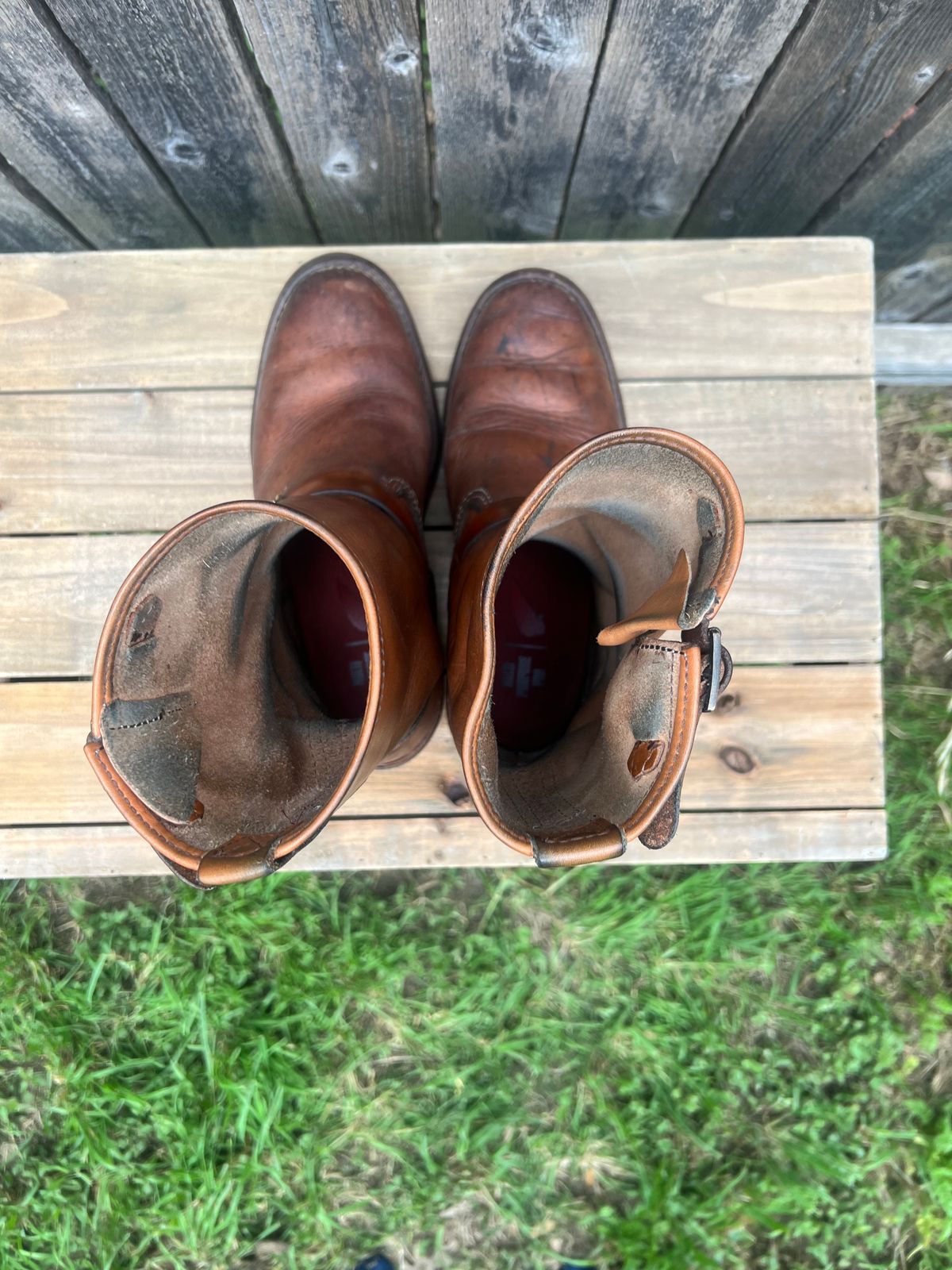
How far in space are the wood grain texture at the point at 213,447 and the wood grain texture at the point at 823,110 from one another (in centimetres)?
38

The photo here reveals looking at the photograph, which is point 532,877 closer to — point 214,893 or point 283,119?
point 214,893

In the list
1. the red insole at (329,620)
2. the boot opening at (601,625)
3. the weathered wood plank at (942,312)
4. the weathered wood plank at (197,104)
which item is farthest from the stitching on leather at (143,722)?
the weathered wood plank at (942,312)

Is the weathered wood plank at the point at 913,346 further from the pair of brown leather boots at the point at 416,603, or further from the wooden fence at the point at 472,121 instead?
the pair of brown leather boots at the point at 416,603

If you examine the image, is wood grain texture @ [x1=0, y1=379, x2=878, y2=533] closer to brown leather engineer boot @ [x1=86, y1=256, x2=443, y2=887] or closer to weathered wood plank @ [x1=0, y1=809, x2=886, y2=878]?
brown leather engineer boot @ [x1=86, y1=256, x2=443, y2=887]

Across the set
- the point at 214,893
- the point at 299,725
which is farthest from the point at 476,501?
the point at 214,893

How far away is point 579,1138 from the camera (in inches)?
67.1

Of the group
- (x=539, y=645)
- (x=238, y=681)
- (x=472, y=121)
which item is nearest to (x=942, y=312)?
(x=472, y=121)

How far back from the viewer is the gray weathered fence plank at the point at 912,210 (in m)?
1.28

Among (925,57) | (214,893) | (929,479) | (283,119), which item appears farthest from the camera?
(929,479)

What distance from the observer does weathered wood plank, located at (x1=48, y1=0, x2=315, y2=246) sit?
1.09 meters

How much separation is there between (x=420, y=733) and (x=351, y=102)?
3.34 feet

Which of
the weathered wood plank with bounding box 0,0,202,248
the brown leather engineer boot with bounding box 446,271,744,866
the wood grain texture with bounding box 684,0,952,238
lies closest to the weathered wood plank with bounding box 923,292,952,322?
the wood grain texture with bounding box 684,0,952,238

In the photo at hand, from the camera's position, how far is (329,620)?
1266 millimetres

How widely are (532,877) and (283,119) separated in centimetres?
151
